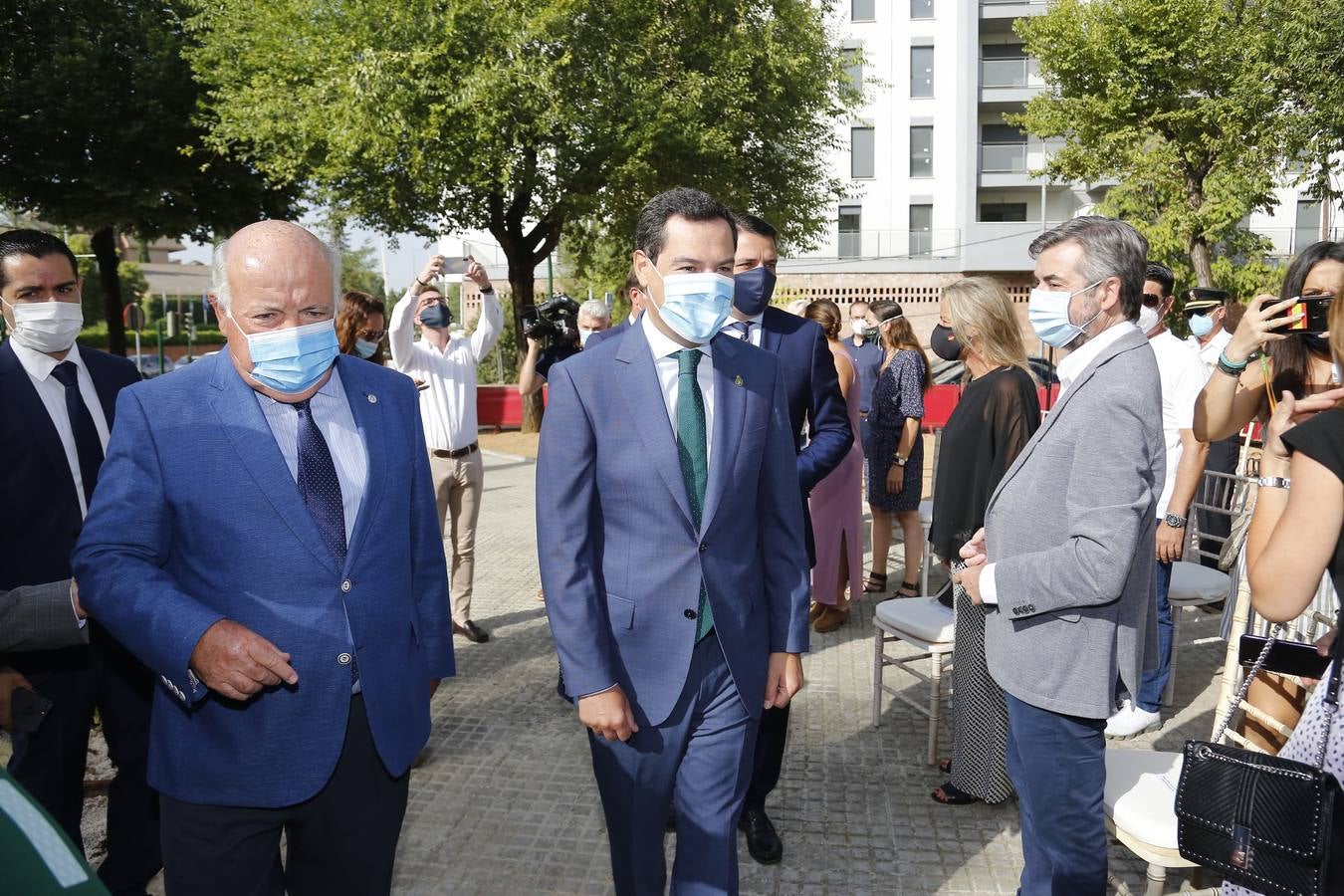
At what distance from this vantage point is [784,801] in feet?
13.1

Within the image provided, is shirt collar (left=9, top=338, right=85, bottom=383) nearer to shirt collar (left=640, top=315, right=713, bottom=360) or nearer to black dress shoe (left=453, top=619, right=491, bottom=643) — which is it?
shirt collar (left=640, top=315, right=713, bottom=360)

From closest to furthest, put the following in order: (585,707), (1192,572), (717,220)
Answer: (585,707) < (717,220) < (1192,572)

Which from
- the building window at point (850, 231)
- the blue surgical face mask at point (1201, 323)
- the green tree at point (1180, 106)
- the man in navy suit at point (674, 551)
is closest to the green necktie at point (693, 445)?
the man in navy suit at point (674, 551)

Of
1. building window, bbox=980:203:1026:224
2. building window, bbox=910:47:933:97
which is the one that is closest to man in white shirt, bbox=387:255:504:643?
→ building window, bbox=910:47:933:97

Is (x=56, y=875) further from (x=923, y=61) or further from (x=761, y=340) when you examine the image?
(x=923, y=61)

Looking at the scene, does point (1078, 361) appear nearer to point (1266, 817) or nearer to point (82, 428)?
point (1266, 817)

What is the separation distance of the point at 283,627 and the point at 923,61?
3815 cm

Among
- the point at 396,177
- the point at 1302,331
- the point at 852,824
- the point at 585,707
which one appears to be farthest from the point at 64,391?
the point at 396,177

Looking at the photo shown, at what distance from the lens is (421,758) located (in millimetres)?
4418

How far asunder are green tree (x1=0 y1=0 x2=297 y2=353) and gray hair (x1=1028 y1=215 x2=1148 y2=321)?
18091 mm

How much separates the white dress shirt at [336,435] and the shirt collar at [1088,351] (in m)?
1.81

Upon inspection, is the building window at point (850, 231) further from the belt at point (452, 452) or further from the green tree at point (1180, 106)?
the belt at point (452, 452)

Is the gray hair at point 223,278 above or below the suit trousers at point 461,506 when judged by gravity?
above

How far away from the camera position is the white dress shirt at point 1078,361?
8.41 feet
